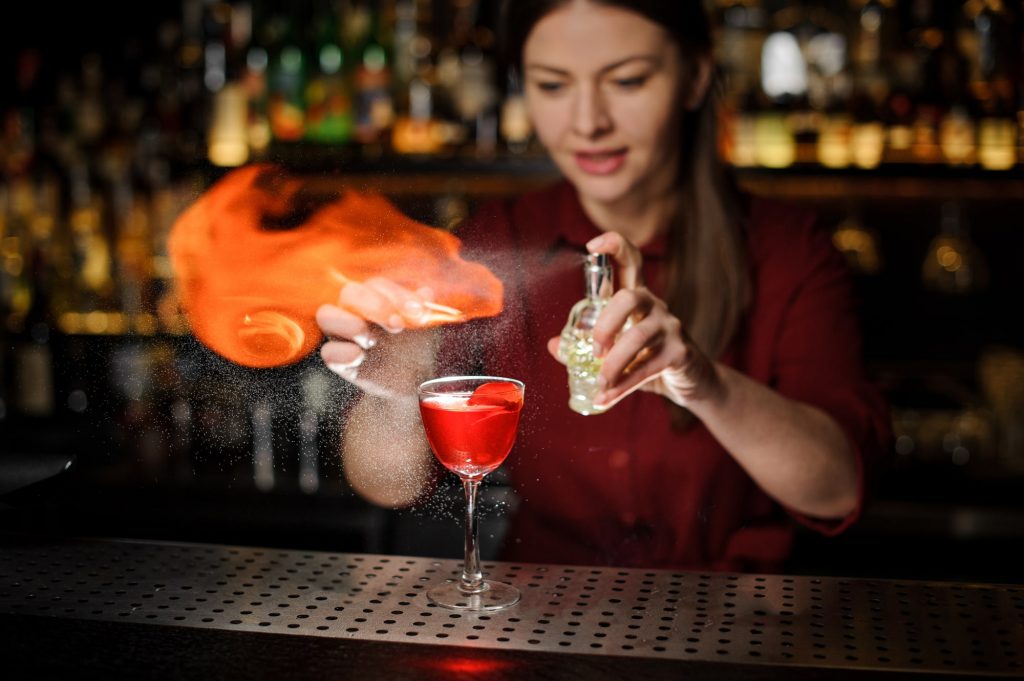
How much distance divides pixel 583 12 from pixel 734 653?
1.26m

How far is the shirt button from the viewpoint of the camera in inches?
79.5

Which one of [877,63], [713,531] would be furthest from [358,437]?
[877,63]

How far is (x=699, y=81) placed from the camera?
218cm

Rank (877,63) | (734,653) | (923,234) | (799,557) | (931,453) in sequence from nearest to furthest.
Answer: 1. (734,653)
2. (799,557)
3. (931,453)
4. (877,63)
5. (923,234)

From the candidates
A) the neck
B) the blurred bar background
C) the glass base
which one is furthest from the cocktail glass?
the blurred bar background

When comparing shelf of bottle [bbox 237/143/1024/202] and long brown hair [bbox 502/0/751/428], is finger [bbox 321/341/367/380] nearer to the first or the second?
long brown hair [bbox 502/0/751/428]

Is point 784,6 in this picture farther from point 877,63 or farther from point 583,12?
point 583,12

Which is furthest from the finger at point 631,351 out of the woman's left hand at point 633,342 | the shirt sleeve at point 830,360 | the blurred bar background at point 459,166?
the blurred bar background at point 459,166

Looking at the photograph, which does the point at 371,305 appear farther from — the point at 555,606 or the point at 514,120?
the point at 514,120

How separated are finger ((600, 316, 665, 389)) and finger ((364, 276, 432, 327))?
0.29 meters

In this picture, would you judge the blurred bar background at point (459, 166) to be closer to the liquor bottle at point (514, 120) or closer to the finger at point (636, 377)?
the liquor bottle at point (514, 120)

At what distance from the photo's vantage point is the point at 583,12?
2037mm

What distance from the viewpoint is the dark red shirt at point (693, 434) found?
186 centimetres

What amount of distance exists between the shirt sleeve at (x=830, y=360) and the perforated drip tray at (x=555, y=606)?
53cm
